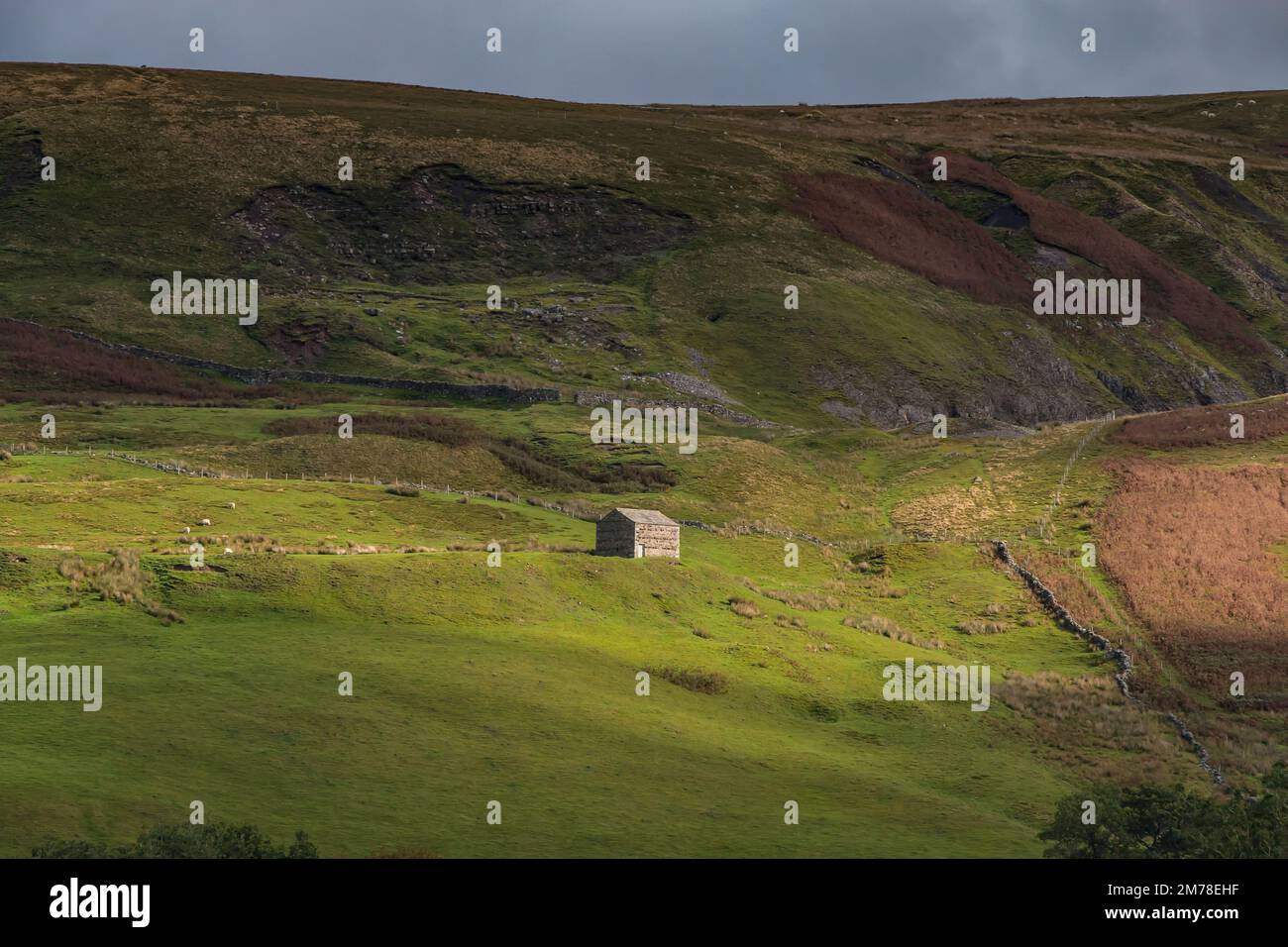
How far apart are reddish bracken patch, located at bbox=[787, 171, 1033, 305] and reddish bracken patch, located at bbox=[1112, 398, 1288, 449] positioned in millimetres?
51014

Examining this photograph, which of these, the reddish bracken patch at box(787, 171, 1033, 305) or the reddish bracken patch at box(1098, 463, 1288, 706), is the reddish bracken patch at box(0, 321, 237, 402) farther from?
the reddish bracken patch at box(787, 171, 1033, 305)

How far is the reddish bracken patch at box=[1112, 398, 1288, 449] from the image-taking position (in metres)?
102

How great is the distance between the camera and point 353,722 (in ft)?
142

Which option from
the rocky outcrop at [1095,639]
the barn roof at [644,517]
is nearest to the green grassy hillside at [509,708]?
the rocky outcrop at [1095,639]

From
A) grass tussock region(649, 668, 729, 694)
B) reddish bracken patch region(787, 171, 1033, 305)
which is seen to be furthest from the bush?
reddish bracken patch region(787, 171, 1033, 305)

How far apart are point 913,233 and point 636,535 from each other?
10883cm

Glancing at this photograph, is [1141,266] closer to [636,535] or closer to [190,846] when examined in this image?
[636,535]

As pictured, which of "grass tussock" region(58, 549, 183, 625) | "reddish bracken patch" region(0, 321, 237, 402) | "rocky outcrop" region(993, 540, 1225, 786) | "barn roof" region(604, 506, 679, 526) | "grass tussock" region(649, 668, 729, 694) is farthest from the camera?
"reddish bracken patch" region(0, 321, 237, 402)

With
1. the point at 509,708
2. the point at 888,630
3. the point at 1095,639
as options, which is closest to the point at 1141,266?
the point at 1095,639

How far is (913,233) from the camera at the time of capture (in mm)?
170125

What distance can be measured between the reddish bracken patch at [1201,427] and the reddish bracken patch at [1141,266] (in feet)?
185
